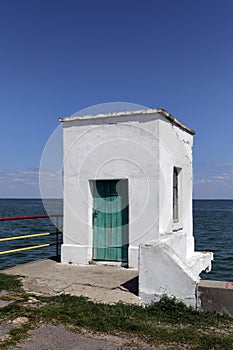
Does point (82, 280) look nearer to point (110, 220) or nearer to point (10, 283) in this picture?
point (10, 283)

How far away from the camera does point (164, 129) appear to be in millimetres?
7875

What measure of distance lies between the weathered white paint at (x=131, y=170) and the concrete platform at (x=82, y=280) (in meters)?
0.51

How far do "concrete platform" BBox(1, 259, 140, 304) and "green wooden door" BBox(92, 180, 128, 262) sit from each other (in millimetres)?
366

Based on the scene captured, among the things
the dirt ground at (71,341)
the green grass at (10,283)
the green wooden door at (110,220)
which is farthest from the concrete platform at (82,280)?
the dirt ground at (71,341)

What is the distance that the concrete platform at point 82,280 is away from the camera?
231 inches

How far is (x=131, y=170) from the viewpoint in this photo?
7.94 m

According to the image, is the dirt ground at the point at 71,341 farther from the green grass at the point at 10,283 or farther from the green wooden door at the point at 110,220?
the green wooden door at the point at 110,220

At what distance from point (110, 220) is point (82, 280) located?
179 cm

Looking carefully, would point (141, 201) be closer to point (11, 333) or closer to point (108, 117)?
point (108, 117)

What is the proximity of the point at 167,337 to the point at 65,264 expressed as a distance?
14.5ft

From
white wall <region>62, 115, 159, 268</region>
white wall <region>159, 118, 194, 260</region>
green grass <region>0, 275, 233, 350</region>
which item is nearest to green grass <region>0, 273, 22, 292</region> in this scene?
green grass <region>0, 275, 233, 350</region>

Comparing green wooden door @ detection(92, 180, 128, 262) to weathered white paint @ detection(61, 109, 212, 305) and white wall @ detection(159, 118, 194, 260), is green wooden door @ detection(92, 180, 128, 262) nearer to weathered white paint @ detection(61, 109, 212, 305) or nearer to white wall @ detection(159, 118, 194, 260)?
weathered white paint @ detection(61, 109, 212, 305)

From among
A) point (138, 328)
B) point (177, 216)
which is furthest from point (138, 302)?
point (177, 216)

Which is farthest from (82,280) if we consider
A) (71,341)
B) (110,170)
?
(71,341)
